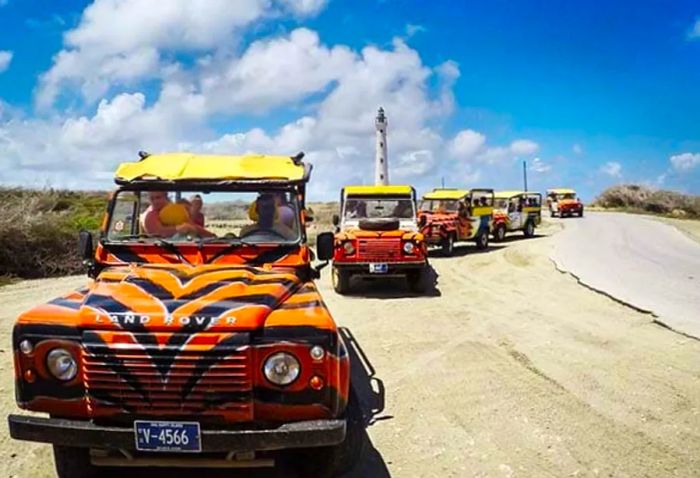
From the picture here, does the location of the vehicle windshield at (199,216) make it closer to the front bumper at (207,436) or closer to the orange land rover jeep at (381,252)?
the front bumper at (207,436)

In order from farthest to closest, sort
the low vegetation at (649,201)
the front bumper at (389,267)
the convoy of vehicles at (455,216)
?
1. the low vegetation at (649,201)
2. the convoy of vehicles at (455,216)
3. the front bumper at (389,267)

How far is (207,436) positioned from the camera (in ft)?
10.7

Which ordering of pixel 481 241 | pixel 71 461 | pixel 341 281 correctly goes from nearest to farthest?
pixel 71 461
pixel 341 281
pixel 481 241

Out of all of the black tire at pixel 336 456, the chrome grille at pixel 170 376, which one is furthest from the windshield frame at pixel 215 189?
the chrome grille at pixel 170 376

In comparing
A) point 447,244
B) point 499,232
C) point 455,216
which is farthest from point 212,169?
point 499,232

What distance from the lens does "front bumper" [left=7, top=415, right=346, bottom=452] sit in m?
3.26

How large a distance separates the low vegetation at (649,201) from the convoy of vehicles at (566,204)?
32.4ft

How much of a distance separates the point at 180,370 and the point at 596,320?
7685mm

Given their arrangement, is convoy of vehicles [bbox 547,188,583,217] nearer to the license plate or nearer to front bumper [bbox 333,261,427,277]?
front bumper [bbox 333,261,427,277]

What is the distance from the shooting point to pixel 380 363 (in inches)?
288

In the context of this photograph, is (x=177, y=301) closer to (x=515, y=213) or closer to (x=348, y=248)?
(x=348, y=248)

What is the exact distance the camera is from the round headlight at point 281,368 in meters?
3.38

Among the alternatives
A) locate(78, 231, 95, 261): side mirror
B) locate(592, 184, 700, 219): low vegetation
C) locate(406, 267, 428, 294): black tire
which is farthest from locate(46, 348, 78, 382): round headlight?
locate(592, 184, 700, 219): low vegetation

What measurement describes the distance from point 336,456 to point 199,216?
2.55 metres
